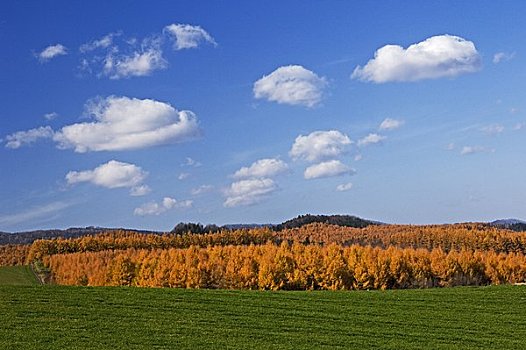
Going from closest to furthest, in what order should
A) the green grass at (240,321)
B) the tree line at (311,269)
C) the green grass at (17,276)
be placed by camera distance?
the green grass at (240,321)
the tree line at (311,269)
the green grass at (17,276)

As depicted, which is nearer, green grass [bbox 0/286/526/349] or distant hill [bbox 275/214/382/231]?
green grass [bbox 0/286/526/349]

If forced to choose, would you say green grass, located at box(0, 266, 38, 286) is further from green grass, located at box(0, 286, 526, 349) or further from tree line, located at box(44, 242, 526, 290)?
green grass, located at box(0, 286, 526, 349)

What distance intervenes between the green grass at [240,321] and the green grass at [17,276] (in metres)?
57.3

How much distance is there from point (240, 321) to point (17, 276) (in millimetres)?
72110

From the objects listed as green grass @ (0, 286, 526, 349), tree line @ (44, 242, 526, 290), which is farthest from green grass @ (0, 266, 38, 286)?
green grass @ (0, 286, 526, 349)

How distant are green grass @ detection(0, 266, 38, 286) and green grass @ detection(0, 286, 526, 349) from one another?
188 feet

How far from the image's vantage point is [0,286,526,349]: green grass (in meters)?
19.0

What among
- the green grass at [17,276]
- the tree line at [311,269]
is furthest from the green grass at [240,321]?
the green grass at [17,276]

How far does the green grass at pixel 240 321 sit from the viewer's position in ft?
62.3

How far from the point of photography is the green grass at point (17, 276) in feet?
262

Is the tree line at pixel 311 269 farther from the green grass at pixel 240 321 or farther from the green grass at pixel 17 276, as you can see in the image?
the green grass at pixel 240 321

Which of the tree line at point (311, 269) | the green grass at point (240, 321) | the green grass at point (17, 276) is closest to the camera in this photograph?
the green grass at point (240, 321)

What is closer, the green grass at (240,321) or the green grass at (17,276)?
the green grass at (240,321)

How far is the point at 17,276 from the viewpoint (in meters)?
86.4
